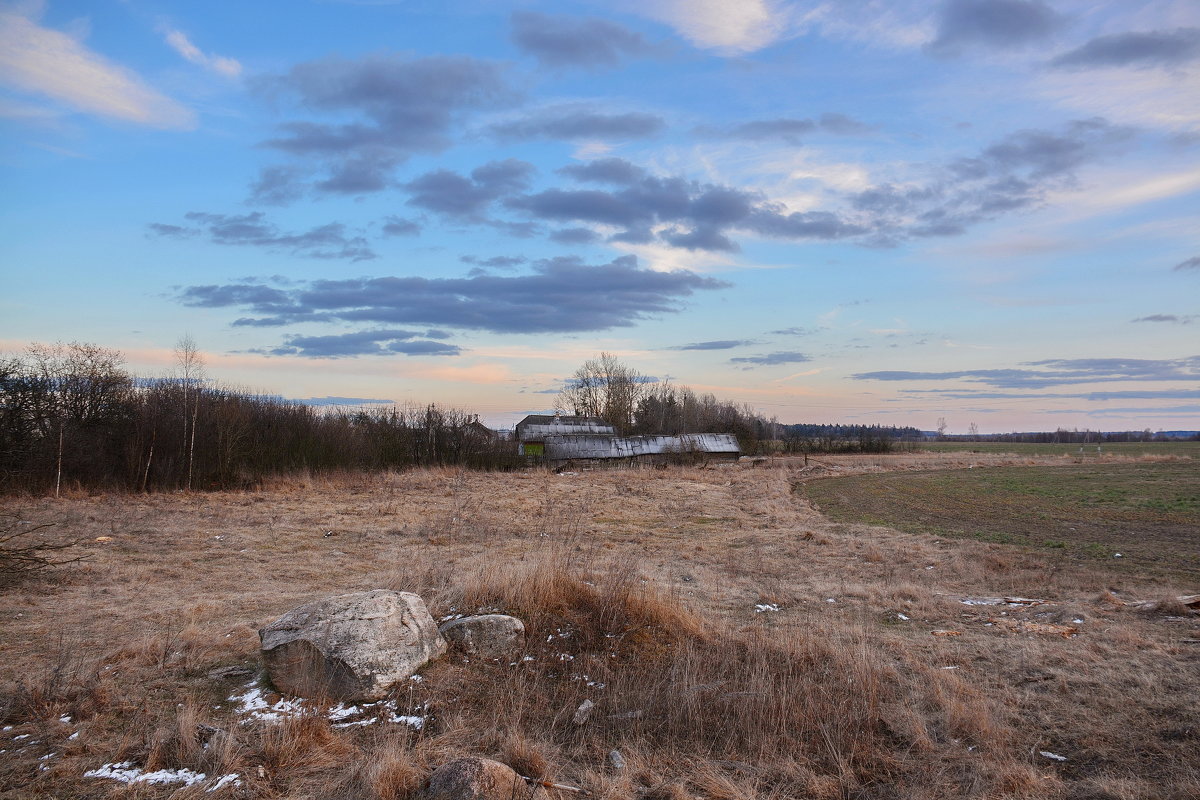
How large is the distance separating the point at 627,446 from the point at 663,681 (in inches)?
1743

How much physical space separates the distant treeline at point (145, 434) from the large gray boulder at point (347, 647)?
21.8 meters

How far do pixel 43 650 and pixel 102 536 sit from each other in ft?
29.4

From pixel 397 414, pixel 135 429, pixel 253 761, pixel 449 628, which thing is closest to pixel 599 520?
pixel 449 628

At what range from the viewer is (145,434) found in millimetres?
26688

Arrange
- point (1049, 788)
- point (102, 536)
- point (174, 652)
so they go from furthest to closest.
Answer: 1. point (102, 536)
2. point (174, 652)
3. point (1049, 788)

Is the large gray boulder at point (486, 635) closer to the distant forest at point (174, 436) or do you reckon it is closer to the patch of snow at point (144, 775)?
the patch of snow at point (144, 775)

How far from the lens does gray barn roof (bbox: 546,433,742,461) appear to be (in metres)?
48.9

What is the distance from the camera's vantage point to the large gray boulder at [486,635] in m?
6.95

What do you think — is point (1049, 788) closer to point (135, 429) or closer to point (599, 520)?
point (599, 520)

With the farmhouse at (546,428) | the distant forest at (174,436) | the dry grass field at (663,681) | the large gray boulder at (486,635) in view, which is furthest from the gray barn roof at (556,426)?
the large gray boulder at (486,635)

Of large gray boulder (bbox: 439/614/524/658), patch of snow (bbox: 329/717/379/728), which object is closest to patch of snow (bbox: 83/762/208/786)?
patch of snow (bbox: 329/717/379/728)

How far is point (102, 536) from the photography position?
589 inches

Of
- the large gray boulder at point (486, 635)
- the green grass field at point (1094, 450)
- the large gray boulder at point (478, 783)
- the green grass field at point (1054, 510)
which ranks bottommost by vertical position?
the green grass field at point (1054, 510)

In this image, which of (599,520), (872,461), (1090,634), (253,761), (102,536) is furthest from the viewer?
(872,461)
